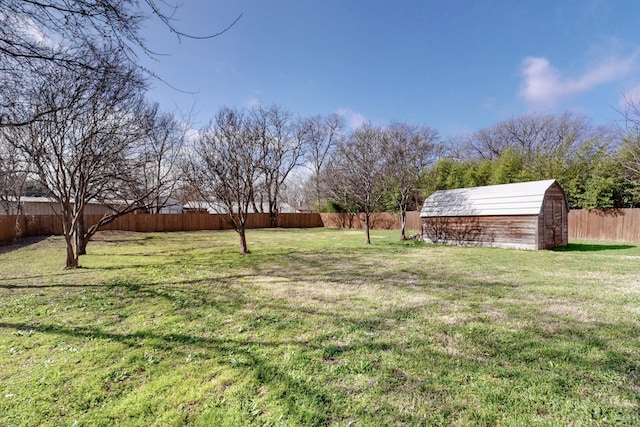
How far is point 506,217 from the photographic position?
11117 mm

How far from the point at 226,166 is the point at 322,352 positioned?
8.41 meters

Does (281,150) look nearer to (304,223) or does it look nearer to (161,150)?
(304,223)

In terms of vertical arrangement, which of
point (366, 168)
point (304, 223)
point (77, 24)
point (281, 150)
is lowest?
point (304, 223)

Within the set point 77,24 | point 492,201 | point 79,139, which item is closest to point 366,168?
point 492,201

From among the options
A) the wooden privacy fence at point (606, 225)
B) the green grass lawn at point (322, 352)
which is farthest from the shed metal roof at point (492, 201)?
the wooden privacy fence at point (606, 225)

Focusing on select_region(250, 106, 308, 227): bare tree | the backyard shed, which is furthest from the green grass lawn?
select_region(250, 106, 308, 227): bare tree

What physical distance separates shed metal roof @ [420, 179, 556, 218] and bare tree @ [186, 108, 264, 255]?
9.02 meters

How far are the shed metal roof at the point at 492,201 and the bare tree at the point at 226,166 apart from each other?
9025 mm

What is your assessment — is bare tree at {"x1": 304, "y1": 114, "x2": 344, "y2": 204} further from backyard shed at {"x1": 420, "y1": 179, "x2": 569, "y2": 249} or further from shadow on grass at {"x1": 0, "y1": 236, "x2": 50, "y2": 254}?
shadow on grass at {"x1": 0, "y1": 236, "x2": 50, "y2": 254}

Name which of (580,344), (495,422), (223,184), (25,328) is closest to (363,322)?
(495,422)

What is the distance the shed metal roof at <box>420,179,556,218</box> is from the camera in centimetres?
1059

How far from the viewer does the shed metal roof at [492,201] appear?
34.8ft

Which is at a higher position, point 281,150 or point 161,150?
point 281,150

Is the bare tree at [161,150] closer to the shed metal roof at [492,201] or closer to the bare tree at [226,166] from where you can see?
the bare tree at [226,166]
